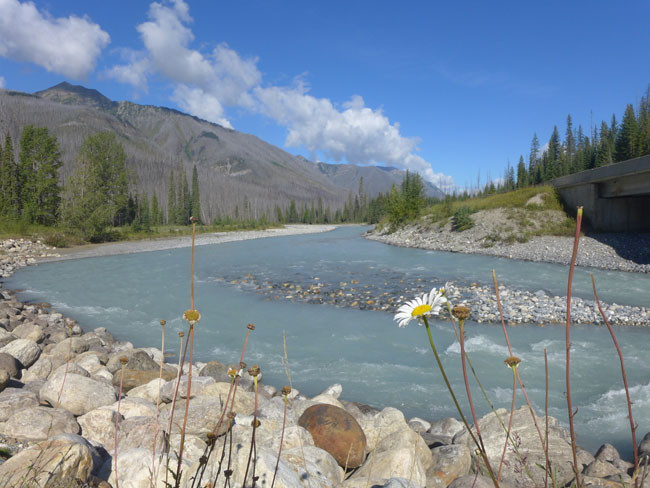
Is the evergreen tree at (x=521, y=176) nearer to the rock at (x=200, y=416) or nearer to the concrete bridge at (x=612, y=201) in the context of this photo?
Answer: the concrete bridge at (x=612, y=201)

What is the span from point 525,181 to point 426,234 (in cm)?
4387

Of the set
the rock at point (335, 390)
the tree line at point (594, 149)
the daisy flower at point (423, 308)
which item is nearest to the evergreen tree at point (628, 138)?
the tree line at point (594, 149)

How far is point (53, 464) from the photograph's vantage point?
2.57m

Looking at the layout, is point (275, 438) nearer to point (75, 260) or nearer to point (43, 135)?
point (75, 260)

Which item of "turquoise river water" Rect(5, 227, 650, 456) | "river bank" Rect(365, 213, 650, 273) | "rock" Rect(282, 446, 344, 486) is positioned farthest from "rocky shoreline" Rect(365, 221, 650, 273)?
"rock" Rect(282, 446, 344, 486)

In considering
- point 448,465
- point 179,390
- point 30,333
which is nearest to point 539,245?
point 448,465

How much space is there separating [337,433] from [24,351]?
608 centimetres

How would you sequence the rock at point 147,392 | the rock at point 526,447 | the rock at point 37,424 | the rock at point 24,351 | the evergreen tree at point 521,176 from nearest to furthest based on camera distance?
the rock at point 37,424, the rock at point 526,447, the rock at point 147,392, the rock at point 24,351, the evergreen tree at point 521,176

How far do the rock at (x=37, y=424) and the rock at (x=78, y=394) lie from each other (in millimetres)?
923

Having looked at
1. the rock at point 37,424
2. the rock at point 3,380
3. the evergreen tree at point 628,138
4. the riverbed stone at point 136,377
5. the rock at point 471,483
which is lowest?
the riverbed stone at point 136,377

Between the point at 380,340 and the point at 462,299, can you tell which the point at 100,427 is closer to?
the point at 380,340

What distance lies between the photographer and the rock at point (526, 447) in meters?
3.92

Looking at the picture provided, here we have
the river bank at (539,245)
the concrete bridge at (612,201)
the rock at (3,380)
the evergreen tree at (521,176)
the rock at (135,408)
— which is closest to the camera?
the rock at (135,408)

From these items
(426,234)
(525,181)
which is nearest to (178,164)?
(525,181)
